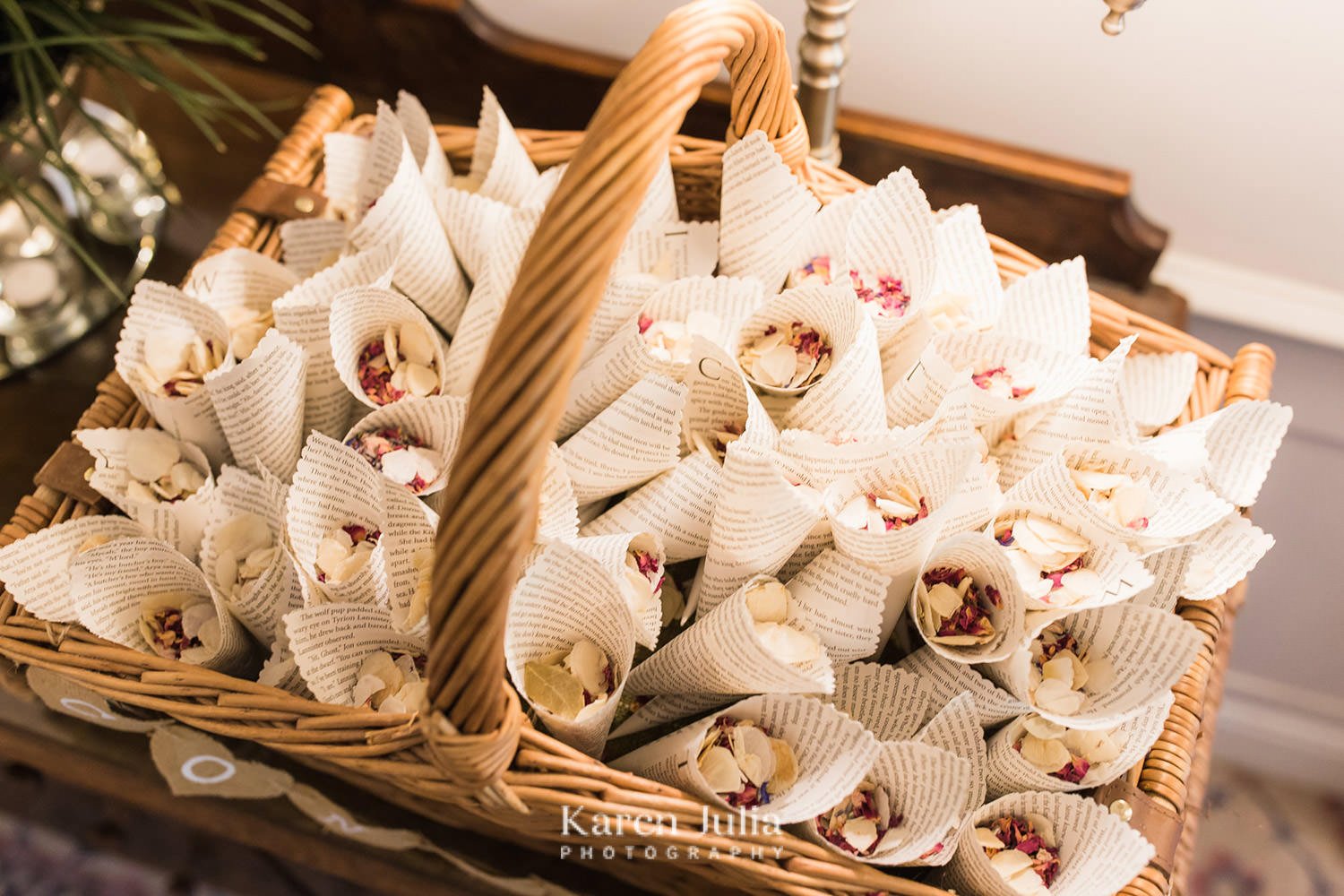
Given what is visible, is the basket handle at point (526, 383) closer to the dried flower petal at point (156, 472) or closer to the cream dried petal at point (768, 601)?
the cream dried petal at point (768, 601)

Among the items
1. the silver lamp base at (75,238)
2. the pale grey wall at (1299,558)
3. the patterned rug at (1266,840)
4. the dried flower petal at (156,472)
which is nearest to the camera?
the dried flower petal at (156,472)

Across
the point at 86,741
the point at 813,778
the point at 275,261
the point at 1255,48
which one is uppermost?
the point at 1255,48

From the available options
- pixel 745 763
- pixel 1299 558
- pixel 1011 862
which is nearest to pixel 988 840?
pixel 1011 862

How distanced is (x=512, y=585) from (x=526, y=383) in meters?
0.07

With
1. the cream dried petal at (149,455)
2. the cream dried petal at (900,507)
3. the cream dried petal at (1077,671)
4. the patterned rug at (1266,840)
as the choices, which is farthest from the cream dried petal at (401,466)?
the patterned rug at (1266,840)

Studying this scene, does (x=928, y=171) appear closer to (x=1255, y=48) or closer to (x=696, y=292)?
(x=1255, y=48)

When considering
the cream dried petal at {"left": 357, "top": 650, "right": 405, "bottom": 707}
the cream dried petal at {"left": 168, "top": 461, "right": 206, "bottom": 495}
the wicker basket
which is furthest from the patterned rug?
the cream dried petal at {"left": 168, "top": 461, "right": 206, "bottom": 495}

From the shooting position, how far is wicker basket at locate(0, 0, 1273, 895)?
→ 358mm

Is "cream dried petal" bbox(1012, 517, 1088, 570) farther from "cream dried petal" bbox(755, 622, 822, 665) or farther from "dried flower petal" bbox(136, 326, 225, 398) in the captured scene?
"dried flower petal" bbox(136, 326, 225, 398)

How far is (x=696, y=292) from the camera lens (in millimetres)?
582

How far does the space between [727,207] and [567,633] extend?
0.88 feet

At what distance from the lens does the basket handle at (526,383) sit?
354 millimetres

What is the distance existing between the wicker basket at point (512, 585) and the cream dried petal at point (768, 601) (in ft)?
0.30

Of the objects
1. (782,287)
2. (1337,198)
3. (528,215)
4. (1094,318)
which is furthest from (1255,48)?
(528,215)
